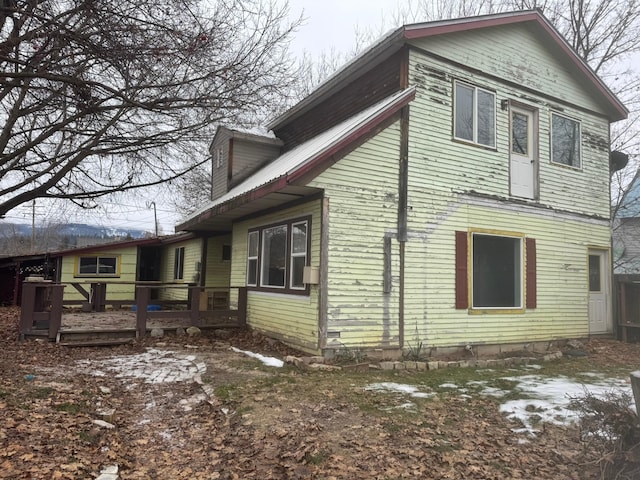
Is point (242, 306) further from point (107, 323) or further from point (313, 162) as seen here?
point (313, 162)

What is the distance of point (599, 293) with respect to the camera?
40.7 feet

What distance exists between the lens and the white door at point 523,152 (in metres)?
10.8

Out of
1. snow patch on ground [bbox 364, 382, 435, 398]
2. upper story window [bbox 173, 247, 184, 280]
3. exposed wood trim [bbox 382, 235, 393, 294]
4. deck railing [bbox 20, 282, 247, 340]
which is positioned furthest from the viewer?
upper story window [bbox 173, 247, 184, 280]

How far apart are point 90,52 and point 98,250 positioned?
15.0 m

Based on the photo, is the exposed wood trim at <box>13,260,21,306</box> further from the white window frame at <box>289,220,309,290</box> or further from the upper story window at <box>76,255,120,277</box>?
the white window frame at <box>289,220,309,290</box>

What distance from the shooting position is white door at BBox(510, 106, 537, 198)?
1075 centimetres

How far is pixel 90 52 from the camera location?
5676 millimetres

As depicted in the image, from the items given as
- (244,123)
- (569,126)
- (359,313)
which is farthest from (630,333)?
(244,123)

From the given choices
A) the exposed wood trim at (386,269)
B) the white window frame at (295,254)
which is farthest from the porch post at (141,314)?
the exposed wood trim at (386,269)

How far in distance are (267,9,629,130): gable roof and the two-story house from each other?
Answer: 0.13ft

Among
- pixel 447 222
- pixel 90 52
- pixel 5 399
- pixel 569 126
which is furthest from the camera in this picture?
pixel 569 126

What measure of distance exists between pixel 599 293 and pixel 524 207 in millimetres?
3874

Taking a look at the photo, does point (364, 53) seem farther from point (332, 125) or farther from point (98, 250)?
point (98, 250)

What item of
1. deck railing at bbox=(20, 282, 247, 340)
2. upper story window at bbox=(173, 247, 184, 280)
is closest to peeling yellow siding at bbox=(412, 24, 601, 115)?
deck railing at bbox=(20, 282, 247, 340)
